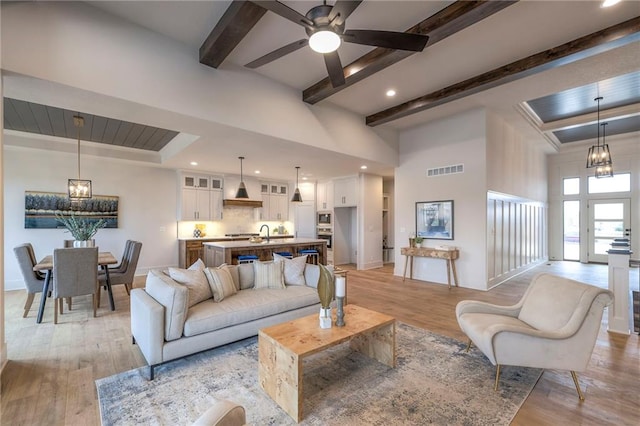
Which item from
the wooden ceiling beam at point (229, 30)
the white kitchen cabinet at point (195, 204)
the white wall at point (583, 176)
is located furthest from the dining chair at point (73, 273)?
the white wall at point (583, 176)

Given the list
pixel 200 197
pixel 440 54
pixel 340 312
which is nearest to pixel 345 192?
pixel 200 197

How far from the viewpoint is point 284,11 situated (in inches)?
84.0

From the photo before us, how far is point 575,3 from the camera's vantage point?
2.78 m

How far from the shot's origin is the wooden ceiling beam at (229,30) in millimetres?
2594

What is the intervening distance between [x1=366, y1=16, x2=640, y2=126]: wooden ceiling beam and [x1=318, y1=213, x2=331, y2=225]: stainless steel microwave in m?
4.37

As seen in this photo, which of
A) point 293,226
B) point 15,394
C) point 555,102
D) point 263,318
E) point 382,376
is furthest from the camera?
point 293,226

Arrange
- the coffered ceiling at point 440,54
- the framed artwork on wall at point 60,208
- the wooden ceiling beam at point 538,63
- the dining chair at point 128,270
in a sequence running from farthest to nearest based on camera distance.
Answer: the framed artwork on wall at point 60,208
the dining chair at point 128,270
the wooden ceiling beam at point 538,63
the coffered ceiling at point 440,54

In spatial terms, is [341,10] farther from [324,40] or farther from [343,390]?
[343,390]

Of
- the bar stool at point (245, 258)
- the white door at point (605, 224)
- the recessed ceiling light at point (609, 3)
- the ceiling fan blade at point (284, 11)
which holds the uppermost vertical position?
the recessed ceiling light at point (609, 3)

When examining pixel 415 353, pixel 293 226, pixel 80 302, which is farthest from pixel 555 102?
pixel 80 302

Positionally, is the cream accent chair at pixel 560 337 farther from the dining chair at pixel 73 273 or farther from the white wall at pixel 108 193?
the white wall at pixel 108 193

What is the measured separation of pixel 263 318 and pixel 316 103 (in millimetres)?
3634

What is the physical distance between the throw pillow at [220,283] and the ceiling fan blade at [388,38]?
111 inches

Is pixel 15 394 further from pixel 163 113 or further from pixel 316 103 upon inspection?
pixel 316 103
